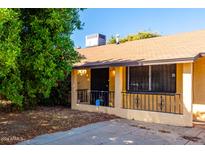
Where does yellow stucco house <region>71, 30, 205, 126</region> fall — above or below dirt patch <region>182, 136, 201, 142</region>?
above

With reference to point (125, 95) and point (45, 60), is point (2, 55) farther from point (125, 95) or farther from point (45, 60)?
point (125, 95)

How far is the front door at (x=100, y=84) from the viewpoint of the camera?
13.4m

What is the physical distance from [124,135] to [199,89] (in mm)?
4706

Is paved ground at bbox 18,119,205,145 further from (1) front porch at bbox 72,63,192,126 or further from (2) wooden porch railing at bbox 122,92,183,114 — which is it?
(2) wooden porch railing at bbox 122,92,183,114

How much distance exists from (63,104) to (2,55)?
838 cm

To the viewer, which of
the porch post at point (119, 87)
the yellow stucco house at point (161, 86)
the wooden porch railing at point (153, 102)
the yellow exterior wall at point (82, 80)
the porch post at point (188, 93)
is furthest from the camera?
the yellow exterior wall at point (82, 80)

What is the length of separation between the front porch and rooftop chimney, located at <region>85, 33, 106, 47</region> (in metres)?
6.13

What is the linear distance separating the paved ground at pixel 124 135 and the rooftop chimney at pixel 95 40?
10.6m

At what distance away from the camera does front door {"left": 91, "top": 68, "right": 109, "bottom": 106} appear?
13419mm

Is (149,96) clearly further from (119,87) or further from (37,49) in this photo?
(37,49)

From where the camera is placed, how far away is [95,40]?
62.1ft

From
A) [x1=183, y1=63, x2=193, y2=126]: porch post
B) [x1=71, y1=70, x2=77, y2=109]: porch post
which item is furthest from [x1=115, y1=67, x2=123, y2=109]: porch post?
[x1=183, y1=63, x2=193, y2=126]: porch post

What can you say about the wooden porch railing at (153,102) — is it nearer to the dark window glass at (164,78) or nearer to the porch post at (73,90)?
the dark window glass at (164,78)

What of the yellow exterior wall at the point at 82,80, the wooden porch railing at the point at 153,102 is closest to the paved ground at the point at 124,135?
the wooden porch railing at the point at 153,102
